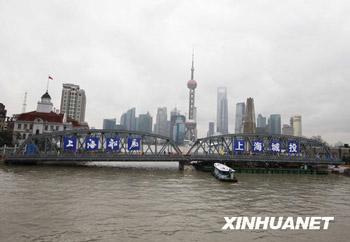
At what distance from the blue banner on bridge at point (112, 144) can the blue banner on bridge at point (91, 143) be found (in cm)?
332

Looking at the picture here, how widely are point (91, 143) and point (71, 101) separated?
422 feet

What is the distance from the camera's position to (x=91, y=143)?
7088cm

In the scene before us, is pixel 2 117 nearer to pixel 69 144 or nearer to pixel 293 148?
pixel 69 144

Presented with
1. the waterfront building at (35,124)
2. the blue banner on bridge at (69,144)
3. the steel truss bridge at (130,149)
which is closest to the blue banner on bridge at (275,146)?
the steel truss bridge at (130,149)

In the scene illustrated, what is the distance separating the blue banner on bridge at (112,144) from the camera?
230ft

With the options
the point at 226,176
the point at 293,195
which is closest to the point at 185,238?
the point at 293,195

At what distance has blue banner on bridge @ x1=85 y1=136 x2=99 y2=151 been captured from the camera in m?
70.4

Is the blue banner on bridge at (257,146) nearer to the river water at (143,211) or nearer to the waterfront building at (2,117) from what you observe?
the river water at (143,211)

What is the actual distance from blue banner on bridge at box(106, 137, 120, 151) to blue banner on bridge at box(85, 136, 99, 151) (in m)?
3.32

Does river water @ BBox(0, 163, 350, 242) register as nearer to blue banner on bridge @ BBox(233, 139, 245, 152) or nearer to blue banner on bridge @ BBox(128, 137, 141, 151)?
blue banner on bridge @ BBox(128, 137, 141, 151)

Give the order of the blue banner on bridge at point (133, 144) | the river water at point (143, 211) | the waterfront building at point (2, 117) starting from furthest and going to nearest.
Result: the waterfront building at point (2, 117)
the blue banner on bridge at point (133, 144)
the river water at point (143, 211)

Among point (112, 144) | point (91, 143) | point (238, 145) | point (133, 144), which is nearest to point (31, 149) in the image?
point (91, 143)

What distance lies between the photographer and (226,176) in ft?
173

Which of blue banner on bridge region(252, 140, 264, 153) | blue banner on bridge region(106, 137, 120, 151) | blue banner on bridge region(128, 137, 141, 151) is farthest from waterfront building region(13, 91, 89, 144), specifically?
blue banner on bridge region(252, 140, 264, 153)
